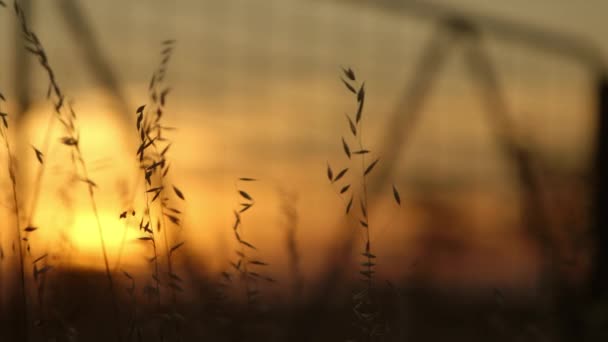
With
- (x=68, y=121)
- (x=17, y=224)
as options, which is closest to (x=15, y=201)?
(x=17, y=224)

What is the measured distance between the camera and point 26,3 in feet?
10.7

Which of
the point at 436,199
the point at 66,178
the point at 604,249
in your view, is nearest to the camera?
the point at 66,178

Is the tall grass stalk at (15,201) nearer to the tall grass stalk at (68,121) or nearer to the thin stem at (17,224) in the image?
the thin stem at (17,224)

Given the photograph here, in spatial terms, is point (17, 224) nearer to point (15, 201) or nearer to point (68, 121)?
point (15, 201)

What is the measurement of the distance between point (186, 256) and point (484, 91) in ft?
7.17

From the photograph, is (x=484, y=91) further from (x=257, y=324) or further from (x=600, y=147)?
(x=257, y=324)

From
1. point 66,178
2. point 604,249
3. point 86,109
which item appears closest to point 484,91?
point 604,249

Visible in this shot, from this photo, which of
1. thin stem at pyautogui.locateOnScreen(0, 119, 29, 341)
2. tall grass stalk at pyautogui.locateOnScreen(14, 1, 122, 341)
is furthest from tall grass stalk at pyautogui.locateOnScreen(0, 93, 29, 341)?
tall grass stalk at pyautogui.locateOnScreen(14, 1, 122, 341)

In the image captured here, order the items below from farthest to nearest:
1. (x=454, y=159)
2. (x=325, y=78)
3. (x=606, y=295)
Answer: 1. (x=606, y=295)
2. (x=454, y=159)
3. (x=325, y=78)

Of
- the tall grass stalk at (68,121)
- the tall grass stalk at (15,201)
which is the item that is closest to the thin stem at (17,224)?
the tall grass stalk at (15,201)

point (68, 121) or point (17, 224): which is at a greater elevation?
point (68, 121)

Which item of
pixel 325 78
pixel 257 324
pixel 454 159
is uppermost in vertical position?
pixel 325 78

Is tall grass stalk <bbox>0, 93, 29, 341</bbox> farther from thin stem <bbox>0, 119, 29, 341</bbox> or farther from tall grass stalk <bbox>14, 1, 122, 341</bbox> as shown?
tall grass stalk <bbox>14, 1, 122, 341</bbox>

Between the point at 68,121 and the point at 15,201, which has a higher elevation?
the point at 68,121
